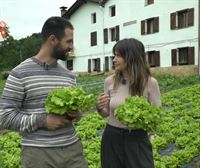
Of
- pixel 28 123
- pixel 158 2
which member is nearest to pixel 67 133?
pixel 28 123

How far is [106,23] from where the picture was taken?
4022cm

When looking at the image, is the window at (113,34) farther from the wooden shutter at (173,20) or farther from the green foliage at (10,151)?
the green foliage at (10,151)

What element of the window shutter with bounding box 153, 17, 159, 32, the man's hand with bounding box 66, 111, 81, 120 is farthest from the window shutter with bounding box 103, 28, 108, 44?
the man's hand with bounding box 66, 111, 81, 120

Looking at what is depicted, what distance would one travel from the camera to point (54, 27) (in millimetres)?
3723

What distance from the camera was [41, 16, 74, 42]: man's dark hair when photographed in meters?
3.71

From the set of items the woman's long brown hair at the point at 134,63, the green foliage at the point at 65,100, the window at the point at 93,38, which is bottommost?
the green foliage at the point at 65,100

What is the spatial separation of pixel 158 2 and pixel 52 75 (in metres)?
30.2

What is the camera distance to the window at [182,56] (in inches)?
1162

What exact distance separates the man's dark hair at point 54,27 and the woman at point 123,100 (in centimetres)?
88

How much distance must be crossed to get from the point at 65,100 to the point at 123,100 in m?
1.15

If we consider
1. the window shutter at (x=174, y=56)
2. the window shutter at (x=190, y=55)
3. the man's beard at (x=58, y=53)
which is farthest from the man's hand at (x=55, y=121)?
the window shutter at (x=174, y=56)

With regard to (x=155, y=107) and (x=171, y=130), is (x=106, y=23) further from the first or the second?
(x=155, y=107)

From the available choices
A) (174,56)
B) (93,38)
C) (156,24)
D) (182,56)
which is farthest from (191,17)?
(93,38)

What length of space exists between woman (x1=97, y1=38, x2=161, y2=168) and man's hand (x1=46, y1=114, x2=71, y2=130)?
895 mm
